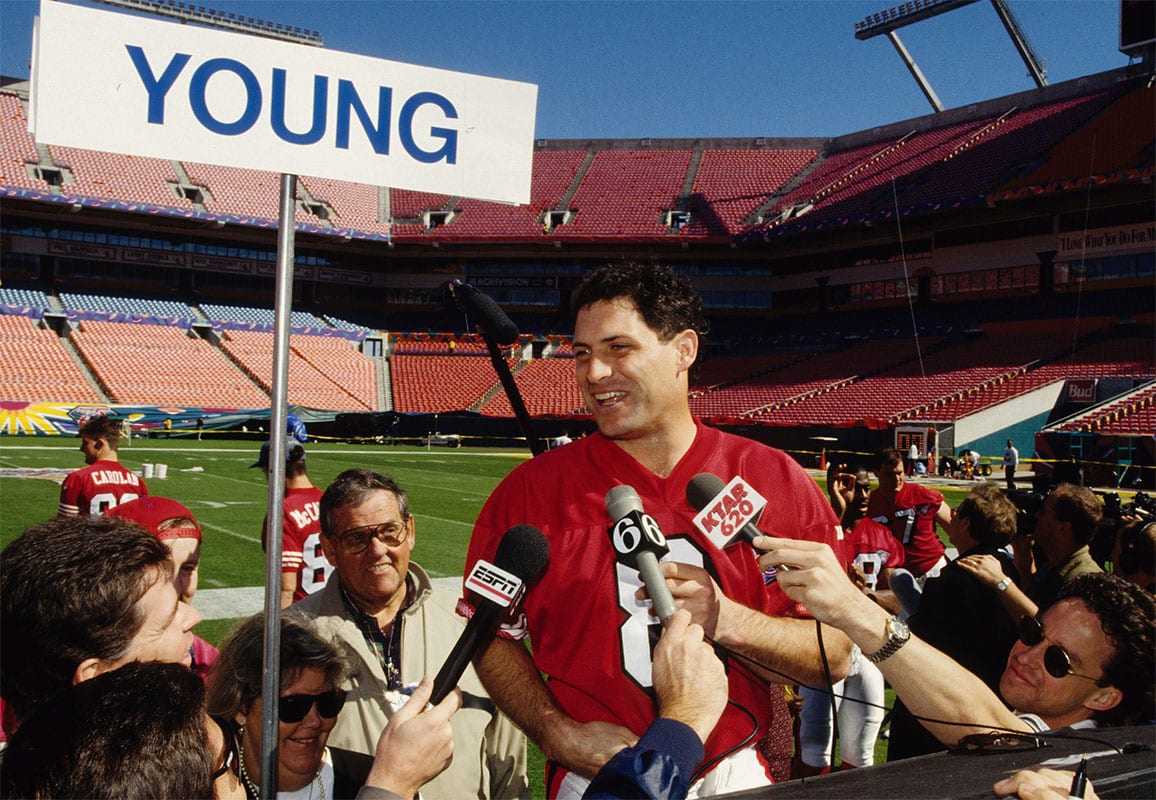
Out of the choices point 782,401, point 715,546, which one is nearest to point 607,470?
point 715,546

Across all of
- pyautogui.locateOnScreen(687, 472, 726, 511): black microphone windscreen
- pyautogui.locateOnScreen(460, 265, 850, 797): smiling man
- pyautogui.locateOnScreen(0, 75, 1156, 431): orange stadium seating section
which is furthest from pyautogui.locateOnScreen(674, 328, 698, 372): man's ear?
pyautogui.locateOnScreen(0, 75, 1156, 431): orange stadium seating section

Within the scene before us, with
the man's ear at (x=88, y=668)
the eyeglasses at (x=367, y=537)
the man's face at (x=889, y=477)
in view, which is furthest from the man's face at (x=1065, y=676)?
the man's face at (x=889, y=477)

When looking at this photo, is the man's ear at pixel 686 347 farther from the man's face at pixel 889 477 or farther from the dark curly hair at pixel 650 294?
the man's face at pixel 889 477

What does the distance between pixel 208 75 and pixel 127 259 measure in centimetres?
4787

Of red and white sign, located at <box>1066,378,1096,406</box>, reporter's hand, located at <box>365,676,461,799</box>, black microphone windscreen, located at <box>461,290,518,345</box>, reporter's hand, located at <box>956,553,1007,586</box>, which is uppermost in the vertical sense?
red and white sign, located at <box>1066,378,1096,406</box>

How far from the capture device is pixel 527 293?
4947cm

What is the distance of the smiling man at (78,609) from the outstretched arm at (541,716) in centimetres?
78

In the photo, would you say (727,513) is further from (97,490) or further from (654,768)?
(97,490)

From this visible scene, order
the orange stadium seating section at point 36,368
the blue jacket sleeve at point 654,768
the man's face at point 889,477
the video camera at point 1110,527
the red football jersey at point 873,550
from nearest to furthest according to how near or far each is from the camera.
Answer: the blue jacket sleeve at point 654,768, the video camera at point 1110,527, the red football jersey at point 873,550, the man's face at point 889,477, the orange stadium seating section at point 36,368

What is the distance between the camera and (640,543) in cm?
200

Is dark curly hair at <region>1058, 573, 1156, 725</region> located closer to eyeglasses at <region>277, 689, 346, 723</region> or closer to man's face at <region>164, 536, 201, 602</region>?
eyeglasses at <region>277, 689, 346, 723</region>

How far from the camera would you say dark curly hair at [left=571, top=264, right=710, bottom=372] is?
2.65m

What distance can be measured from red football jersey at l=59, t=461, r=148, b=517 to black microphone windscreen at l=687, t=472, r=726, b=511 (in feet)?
20.0

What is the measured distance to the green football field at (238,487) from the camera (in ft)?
37.2
